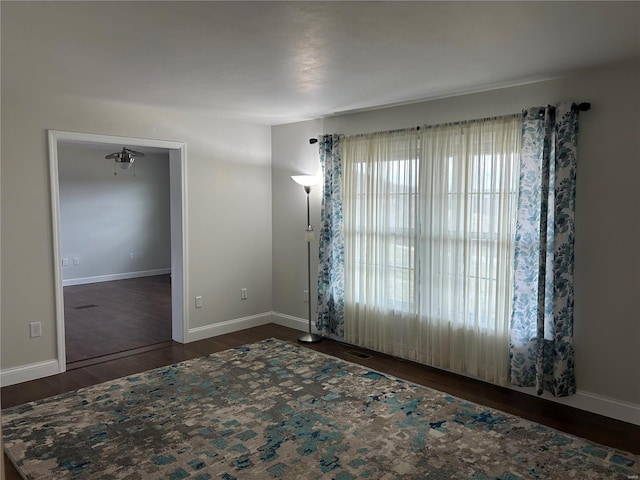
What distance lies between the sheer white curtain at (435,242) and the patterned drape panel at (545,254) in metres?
0.12

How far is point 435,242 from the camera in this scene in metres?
4.21

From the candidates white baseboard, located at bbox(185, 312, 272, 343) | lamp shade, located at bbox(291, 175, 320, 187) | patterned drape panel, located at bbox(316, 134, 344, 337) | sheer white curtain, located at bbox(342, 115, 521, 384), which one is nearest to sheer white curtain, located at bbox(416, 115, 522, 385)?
sheer white curtain, located at bbox(342, 115, 521, 384)

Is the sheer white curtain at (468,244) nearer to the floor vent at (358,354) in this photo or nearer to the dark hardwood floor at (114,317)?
the floor vent at (358,354)

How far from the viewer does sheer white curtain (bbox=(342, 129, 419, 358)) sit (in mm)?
4418

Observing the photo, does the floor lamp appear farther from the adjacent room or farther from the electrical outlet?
the electrical outlet

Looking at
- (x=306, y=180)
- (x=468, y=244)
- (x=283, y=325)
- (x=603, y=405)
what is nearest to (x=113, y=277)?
(x=283, y=325)

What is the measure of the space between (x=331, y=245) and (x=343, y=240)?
0.14m

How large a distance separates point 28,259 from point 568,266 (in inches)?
170

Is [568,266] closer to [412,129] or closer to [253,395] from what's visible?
[412,129]

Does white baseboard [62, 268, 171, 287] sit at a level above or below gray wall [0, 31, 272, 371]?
below

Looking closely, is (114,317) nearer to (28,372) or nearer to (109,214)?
(28,372)

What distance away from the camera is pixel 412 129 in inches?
170

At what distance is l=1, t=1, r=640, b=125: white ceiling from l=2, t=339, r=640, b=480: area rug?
96.0 inches

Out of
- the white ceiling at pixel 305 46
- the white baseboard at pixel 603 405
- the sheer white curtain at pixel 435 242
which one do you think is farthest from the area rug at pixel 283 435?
the white ceiling at pixel 305 46
